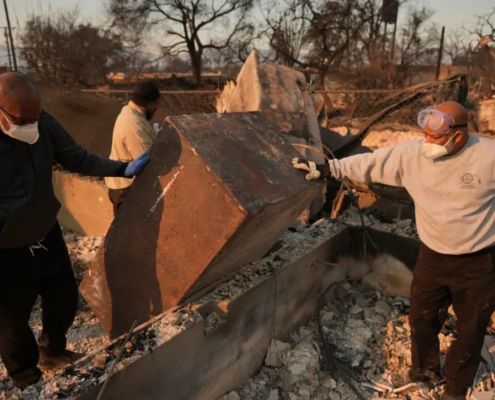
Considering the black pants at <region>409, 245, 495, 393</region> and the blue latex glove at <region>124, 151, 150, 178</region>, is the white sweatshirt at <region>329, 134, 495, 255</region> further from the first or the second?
the blue latex glove at <region>124, 151, 150, 178</region>

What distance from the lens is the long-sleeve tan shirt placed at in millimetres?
3338

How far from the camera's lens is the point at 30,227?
212cm

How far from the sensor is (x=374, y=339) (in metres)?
3.21

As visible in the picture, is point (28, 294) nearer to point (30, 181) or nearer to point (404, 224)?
point (30, 181)

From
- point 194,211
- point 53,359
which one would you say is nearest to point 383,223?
point 194,211

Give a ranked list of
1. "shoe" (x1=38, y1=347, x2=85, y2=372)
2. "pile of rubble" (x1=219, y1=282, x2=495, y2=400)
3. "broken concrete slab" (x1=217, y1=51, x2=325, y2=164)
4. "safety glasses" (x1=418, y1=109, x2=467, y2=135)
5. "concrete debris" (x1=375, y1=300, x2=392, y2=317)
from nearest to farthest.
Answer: "safety glasses" (x1=418, y1=109, x2=467, y2=135) → "shoe" (x1=38, y1=347, x2=85, y2=372) → "pile of rubble" (x1=219, y1=282, x2=495, y2=400) → "concrete debris" (x1=375, y1=300, x2=392, y2=317) → "broken concrete slab" (x1=217, y1=51, x2=325, y2=164)

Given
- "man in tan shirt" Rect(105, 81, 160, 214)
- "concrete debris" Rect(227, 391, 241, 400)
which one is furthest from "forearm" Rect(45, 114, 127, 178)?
"concrete debris" Rect(227, 391, 241, 400)

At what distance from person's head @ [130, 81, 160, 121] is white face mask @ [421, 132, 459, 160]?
2234 millimetres

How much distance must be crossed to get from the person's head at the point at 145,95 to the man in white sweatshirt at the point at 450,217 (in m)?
1.62

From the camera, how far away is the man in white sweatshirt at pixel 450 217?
224 centimetres

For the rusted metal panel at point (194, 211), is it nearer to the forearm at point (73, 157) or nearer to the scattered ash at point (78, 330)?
the forearm at point (73, 157)

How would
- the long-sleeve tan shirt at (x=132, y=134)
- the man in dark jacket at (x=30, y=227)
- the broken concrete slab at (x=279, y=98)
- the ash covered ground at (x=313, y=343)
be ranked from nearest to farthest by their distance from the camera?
the man in dark jacket at (x=30, y=227), the ash covered ground at (x=313, y=343), the long-sleeve tan shirt at (x=132, y=134), the broken concrete slab at (x=279, y=98)

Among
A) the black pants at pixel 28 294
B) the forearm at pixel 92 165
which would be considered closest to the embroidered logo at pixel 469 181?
the forearm at pixel 92 165

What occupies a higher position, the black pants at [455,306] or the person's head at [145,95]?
the person's head at [145,95]
